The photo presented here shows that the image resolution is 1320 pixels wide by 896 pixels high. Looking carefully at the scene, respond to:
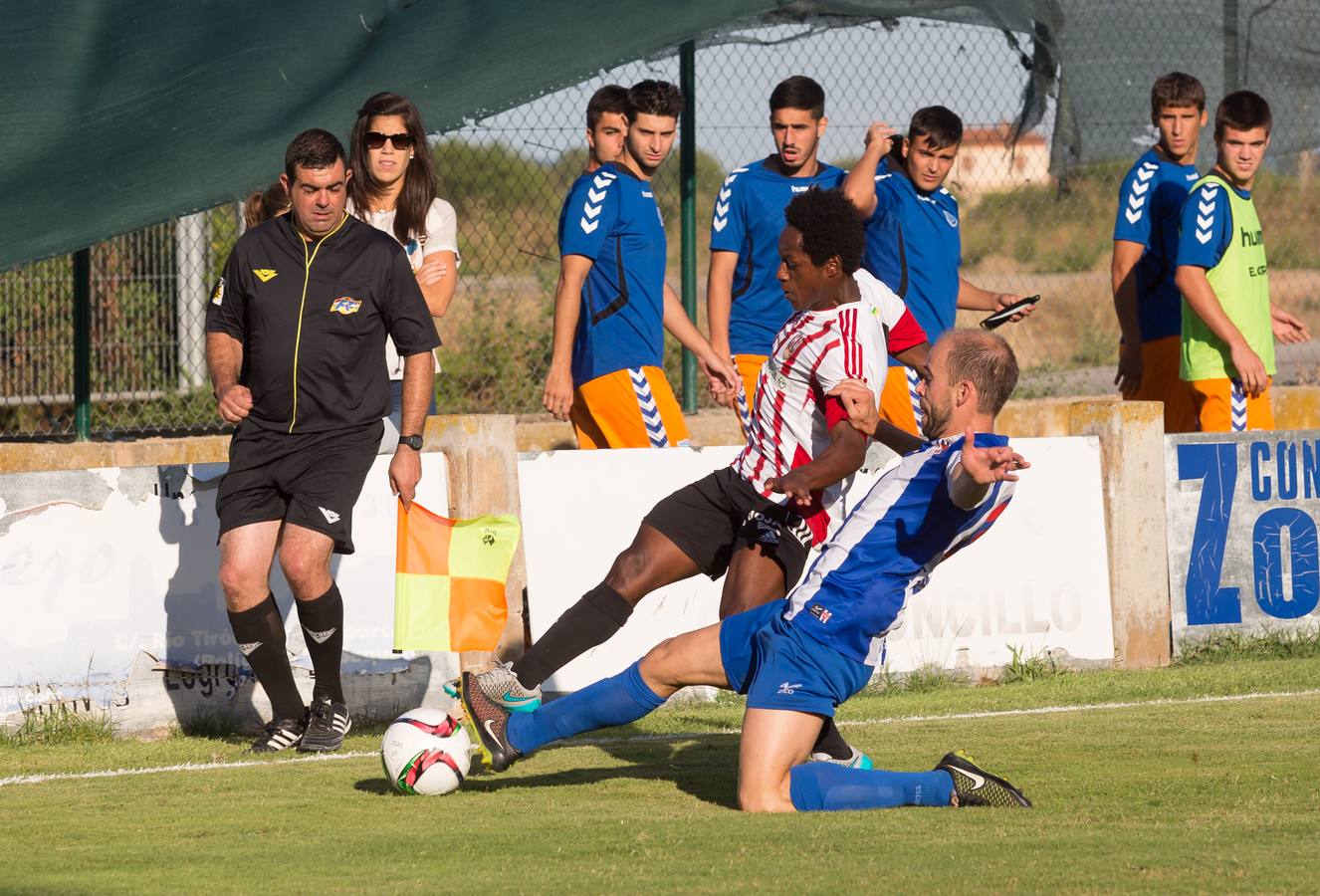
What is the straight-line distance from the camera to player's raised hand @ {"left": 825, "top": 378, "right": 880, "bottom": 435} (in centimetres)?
572

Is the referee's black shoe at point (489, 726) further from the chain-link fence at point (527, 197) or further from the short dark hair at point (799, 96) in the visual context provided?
the short dark hair at point (799, 96)

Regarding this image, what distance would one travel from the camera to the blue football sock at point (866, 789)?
5.42 metres

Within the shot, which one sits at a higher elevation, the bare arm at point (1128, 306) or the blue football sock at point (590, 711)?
the bare arm at point (1128, 306)

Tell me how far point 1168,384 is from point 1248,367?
711mm

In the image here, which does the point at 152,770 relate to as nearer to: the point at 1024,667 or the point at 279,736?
the point at 279,736

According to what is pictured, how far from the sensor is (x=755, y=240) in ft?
28.5

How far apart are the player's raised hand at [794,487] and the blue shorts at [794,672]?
336 millimetres

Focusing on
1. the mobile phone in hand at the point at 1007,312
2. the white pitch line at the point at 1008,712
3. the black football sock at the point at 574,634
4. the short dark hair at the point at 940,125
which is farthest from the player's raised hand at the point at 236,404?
the short dark hair at the point at 940,125

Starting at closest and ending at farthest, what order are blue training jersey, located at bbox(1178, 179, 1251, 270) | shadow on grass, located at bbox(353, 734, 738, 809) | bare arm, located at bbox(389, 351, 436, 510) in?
shadow on grass, located at bbox(353, 734, 738, 809), bare arm, located at bbox(389, 351, 436, 510), blue training jersey, located at bbox(1178, 179, 1251, 270)

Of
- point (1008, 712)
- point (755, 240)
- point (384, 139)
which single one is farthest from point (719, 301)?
point (1008, 712)

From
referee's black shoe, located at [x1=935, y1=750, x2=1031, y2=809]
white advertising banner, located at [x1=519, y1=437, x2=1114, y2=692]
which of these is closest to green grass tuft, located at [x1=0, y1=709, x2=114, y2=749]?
white advertising banner, located at [x1=519, y1=437, x2=1114, y2=692]

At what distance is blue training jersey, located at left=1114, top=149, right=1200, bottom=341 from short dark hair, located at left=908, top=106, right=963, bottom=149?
3.65ft

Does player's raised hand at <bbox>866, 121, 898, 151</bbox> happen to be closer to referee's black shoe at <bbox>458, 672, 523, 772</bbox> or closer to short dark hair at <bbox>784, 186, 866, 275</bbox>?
short dark hair at <bbox>784, 186, 866, 275</bbox>

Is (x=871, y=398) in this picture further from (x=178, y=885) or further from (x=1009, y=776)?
(x=178, y=885)
